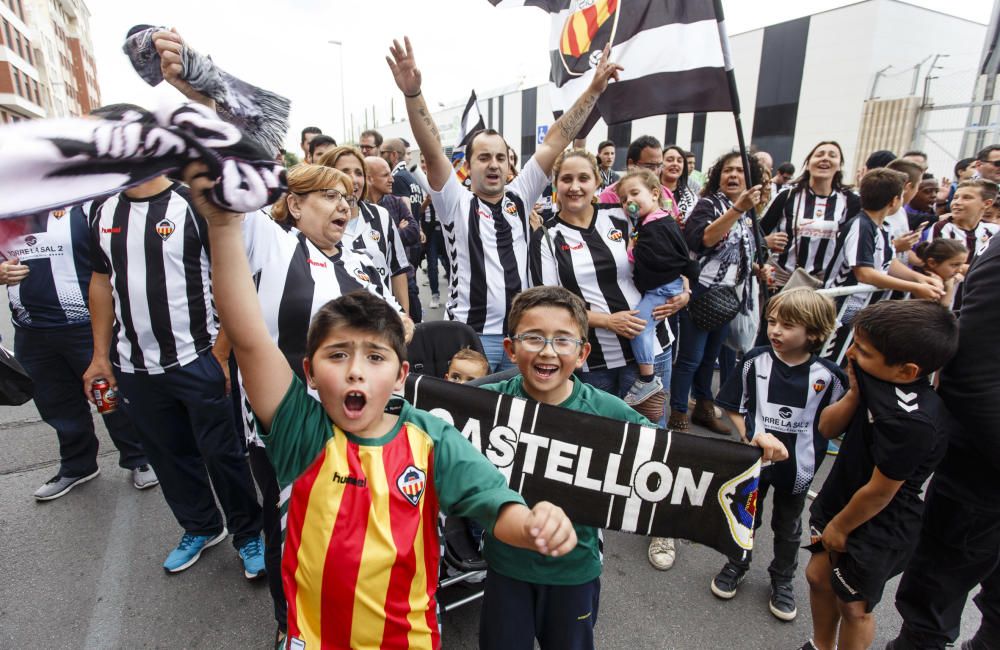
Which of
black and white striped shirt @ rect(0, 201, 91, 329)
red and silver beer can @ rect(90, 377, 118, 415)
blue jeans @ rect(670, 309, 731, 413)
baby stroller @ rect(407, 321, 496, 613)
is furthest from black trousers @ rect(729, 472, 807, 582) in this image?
black and white striped shirt @ rect(0, 201, 91, 329)

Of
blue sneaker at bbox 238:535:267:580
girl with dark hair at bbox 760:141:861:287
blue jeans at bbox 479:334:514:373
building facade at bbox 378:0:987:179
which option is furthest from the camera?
building facade at bbox 378:0:987:179

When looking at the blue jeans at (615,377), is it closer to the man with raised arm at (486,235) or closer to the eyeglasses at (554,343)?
the man with raised arm at (486,235)

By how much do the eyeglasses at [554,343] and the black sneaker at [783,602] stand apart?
169 cm

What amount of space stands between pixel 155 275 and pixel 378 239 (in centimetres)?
161

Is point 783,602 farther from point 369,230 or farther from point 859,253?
point 369,230

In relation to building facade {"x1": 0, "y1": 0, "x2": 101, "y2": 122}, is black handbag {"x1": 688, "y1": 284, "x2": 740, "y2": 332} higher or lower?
lower

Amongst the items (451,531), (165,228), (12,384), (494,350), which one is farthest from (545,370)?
(12,384)

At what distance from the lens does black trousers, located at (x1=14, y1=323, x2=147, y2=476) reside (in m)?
3.26

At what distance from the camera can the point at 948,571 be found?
1.91 m

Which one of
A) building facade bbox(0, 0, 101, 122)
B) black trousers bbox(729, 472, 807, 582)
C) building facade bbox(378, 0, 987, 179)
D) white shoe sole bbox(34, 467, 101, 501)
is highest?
building facade bbox(0, 0, 101, 122)

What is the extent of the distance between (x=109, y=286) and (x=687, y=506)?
9.13 feet

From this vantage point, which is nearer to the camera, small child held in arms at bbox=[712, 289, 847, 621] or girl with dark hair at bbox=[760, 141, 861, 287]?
small child held in arms at bbox=[712, 289, 847, 621]

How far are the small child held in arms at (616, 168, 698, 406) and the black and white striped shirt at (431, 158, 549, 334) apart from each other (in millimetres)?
672

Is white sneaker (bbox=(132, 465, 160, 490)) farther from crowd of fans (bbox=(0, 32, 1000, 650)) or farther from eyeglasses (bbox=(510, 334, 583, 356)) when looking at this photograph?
eyeglasses (bbox=(510, 334, 583, 356))
